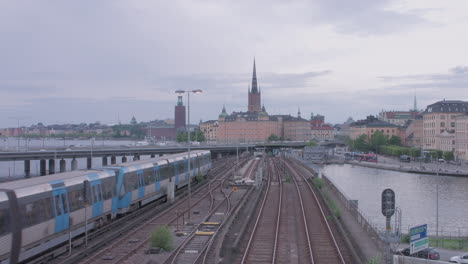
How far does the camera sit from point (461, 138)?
85312mm

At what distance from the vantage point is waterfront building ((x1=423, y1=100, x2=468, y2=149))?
98.2 meters

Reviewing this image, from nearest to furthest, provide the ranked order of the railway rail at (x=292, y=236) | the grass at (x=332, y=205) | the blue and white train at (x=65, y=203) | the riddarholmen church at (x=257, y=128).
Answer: the blue and white train at (x=65, y=203) < the railway rail at (x=292, y=236) < the grass at (x=332, y=205) < the riddarholmen church at (x=257, y=128)

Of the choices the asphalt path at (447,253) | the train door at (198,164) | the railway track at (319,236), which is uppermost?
the train door at (198,164)

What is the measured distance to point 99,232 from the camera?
18.7 m

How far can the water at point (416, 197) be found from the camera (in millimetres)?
33312

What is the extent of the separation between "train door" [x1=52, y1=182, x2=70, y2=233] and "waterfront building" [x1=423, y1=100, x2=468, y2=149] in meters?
93.5

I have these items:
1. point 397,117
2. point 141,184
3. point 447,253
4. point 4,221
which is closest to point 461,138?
point 447,253

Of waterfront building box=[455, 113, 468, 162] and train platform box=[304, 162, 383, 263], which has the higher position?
waterfront building box=[455, 113, 468, 162]

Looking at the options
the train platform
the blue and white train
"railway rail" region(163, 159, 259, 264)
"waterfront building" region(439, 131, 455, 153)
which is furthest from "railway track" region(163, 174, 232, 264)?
"waterfront building" region(439, 131, 455, 153)

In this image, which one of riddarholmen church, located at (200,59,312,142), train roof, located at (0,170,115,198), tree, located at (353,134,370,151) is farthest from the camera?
riddarholmen church, located at (200,59,312,142)

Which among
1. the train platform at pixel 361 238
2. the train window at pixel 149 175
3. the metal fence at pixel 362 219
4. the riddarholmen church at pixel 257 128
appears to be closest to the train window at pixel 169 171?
the train window at pixel 149 175

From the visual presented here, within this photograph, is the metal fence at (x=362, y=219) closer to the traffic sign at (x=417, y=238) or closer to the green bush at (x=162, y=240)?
the traffic sign at (x=417, y=238)

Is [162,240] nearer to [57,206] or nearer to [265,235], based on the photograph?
[57,206]

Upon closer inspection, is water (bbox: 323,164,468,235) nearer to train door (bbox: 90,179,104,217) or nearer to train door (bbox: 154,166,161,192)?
train door (bbox: 154,166,161,192)
